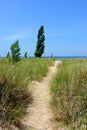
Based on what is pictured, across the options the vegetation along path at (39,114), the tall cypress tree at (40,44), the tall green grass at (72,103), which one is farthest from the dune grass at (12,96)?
the tall cypress tree at (40,44)

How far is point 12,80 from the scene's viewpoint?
19.6ft

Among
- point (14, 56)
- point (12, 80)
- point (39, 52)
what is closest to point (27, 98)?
point (12, 80)

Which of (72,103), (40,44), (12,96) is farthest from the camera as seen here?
(40,44)

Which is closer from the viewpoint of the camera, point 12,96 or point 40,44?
point 12,96

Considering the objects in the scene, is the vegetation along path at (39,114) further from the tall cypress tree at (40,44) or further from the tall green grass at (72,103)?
the tall cypress tree at (40,44)

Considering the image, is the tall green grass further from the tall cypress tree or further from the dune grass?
the tall cypress tree

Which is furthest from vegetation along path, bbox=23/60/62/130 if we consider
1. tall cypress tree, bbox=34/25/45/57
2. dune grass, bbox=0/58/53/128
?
tall cypress tree, bbox=34/25/45/57

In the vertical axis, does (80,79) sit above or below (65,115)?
above

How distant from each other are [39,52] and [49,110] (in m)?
42.1

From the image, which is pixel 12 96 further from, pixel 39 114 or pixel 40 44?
pixel 40 44

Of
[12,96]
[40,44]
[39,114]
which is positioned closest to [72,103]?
[39,114]

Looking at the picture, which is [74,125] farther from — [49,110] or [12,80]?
[12,80]

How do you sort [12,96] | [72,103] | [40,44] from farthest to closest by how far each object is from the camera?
[40,44]
[12,96]
[72,103]

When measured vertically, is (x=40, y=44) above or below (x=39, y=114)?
above
